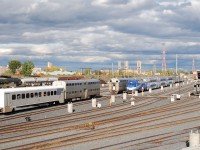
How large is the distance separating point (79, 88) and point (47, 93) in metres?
9.13

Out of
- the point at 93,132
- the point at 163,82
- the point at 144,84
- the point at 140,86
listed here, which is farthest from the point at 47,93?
the point at 163,82

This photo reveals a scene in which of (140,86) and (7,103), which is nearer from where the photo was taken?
(7,103)

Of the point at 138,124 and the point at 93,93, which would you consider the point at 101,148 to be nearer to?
the point at 138,124

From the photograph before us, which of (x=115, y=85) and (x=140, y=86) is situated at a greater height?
(x=115, y=85)

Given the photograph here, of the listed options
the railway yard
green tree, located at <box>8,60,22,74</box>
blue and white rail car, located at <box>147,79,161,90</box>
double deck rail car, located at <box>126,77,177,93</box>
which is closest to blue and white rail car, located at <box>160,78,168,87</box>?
double deck rail car, located at <box>126,77,177,93</box>

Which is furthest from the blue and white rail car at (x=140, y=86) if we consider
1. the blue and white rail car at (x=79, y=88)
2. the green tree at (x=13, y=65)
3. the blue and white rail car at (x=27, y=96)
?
the green tree at (x=13, y=65)

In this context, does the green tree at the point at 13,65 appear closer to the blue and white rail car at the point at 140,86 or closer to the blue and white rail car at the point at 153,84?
the blue and white rail car at the point at 153,84

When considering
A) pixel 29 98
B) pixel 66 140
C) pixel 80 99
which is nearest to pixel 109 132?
pixel 66 140

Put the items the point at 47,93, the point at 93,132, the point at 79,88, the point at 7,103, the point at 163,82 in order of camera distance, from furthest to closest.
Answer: the point at 163,82 < the point at 79,88 < the point at 47,93 < the point at 7,103 < the point at 93,132

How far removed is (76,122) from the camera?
29.6m

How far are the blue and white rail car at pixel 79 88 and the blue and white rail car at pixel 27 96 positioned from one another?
4.54 ft

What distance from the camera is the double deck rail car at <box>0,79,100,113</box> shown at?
35.3 m

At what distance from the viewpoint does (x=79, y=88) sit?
50875 mm

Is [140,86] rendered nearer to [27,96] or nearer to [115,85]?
[115,85]
